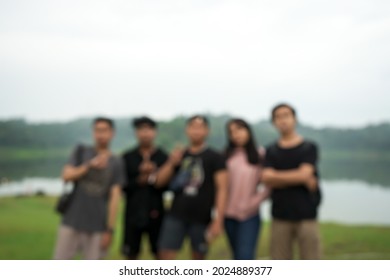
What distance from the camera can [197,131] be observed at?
2.88m

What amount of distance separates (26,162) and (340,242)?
3.33 meters

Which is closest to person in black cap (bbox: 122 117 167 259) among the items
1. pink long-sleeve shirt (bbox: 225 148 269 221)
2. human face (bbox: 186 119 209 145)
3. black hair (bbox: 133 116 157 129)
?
black hair (bbox: 133 116 157 129)

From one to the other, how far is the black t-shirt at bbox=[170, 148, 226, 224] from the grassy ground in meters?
0.94

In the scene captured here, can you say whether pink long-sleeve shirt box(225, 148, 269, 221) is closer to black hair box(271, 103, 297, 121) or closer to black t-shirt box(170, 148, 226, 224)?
black t-shirt box(170, 148, 226, 224)

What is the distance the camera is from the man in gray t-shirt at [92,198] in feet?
9.50

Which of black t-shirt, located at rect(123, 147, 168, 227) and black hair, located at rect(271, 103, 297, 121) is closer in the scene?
black hair, located at rect(271, 103, 297, 121)

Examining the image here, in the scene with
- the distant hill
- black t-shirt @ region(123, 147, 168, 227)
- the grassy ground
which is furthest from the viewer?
the grassy ground

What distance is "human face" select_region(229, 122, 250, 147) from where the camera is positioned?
2.92 m

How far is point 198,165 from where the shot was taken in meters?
2.90

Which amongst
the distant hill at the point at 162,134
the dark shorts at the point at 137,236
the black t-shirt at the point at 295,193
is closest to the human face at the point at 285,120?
the black t-shirt at the point at 295,193

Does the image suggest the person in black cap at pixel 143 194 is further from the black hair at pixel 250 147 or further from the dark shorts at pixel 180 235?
the black hair at pixel 250 147

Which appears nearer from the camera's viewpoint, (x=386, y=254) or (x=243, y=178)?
(x=243, y=178)
